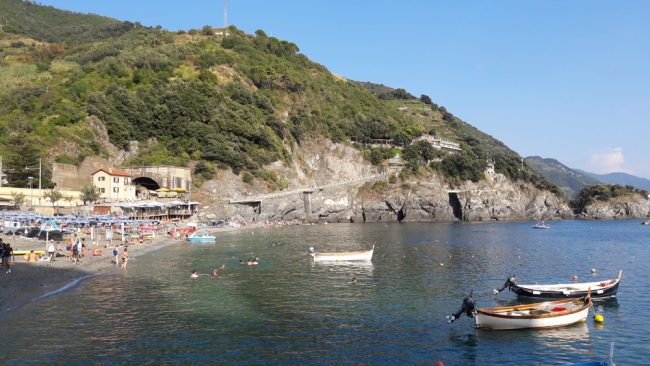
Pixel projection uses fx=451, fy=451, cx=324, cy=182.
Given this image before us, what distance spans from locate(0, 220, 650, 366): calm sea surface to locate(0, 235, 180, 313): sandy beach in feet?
4.64

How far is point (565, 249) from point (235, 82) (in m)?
95.6

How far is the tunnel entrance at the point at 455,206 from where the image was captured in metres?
128

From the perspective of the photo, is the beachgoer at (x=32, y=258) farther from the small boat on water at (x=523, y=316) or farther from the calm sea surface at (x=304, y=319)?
the small boat on water at (x=523, y=316)

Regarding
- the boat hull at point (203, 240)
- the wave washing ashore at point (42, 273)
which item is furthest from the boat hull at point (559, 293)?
the boat hull at point (203, 240)

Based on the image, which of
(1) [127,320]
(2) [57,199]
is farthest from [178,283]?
(2) [57,199]

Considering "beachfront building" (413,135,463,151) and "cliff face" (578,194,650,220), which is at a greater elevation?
"beachfront building" (413,135,463,151)

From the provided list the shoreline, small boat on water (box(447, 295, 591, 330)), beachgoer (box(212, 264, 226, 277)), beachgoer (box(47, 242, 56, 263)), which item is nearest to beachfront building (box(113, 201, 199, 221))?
the shoreline

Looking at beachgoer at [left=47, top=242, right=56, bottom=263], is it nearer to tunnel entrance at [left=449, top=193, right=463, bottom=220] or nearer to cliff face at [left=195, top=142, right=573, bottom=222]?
cliff face at [left=195, top=142, right=573, bottom=222]

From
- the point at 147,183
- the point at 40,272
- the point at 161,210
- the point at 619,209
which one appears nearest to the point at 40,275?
the point at 40,272

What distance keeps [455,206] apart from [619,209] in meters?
71.1

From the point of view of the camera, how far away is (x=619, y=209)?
157125 millimetres

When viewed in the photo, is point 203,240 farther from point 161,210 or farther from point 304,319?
point 304,319

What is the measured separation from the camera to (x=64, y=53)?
14750cm

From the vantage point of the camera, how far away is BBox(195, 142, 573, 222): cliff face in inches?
3878
